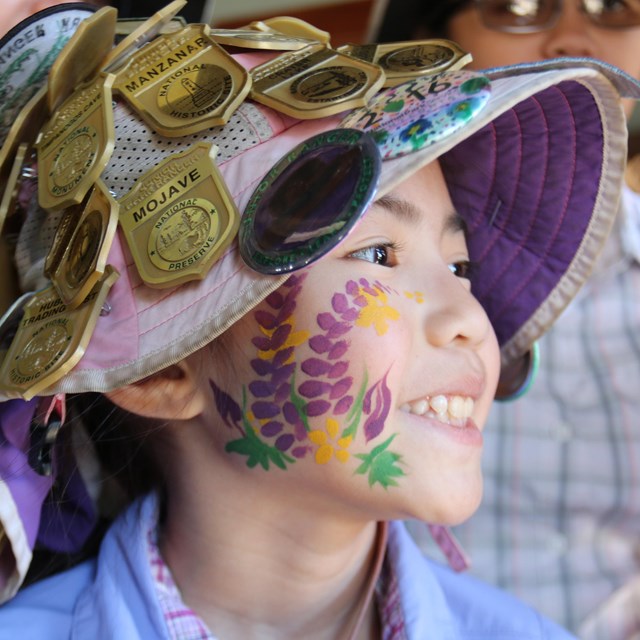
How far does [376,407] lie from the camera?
95 cm

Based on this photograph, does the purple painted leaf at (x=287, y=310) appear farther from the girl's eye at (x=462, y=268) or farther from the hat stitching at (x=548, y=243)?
the hat stitching at (x=548, y=243)

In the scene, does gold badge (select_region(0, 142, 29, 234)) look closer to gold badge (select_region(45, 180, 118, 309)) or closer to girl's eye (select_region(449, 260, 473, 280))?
gold badge (select_region(45, 180, 118, 309))

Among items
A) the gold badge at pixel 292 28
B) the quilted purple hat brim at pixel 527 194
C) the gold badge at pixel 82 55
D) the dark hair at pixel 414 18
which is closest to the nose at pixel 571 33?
the dark hair at pixel 414 18

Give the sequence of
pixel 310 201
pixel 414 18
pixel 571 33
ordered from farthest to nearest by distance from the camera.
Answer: pixel 414 18, pixel 571 33, pixel 310 201

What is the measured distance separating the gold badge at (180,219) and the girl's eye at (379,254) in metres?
0.15

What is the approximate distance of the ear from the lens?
1.06 metres

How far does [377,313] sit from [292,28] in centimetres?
38

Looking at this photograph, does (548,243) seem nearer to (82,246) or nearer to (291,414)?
(291,414)

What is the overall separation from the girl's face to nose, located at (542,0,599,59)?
2.27ft

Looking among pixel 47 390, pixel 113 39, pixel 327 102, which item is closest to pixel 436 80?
pixel 327 102

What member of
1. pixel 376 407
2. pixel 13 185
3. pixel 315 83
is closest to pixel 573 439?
pixel 376 407

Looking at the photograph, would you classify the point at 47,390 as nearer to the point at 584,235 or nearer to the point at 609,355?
the point at 584,235

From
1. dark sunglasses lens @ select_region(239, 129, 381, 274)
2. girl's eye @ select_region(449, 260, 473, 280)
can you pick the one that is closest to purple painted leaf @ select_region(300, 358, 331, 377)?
dark sunglasses lens @ select_region(239, 129, 381, 274)

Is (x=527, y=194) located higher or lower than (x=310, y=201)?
lower
